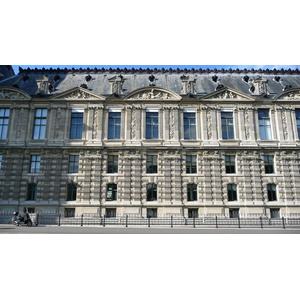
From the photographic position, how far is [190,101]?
1278 inches

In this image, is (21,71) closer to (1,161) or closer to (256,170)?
(1,161)

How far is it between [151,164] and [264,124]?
15.3m

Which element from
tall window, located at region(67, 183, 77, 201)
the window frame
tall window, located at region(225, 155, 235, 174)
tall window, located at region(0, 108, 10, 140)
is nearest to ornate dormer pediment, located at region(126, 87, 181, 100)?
tall window, located at region(225, 155, 235, 174)

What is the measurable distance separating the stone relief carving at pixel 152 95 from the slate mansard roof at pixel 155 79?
163 centimetres

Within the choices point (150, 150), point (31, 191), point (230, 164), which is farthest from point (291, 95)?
point (31, 191)

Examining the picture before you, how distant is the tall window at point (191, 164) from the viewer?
30.8 meters

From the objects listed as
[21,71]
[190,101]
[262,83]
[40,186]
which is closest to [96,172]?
[40,186]

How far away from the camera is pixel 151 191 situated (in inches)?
1188

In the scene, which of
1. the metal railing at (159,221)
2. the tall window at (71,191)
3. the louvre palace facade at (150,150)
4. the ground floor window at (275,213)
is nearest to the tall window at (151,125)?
the louvre palace facade at (150,150)

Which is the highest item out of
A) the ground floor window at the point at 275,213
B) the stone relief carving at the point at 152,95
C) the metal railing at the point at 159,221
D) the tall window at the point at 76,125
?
the stone relief carving at the point at 152,95

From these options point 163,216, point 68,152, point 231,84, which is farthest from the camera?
point 231,84

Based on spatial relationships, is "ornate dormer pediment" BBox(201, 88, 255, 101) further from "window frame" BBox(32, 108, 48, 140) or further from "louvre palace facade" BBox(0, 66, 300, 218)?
"window frame" BBox(32, 108, 48, 140)

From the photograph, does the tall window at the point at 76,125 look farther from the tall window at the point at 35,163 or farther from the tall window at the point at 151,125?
the tall window at the point at 151,125

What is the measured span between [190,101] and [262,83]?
10.2 m
